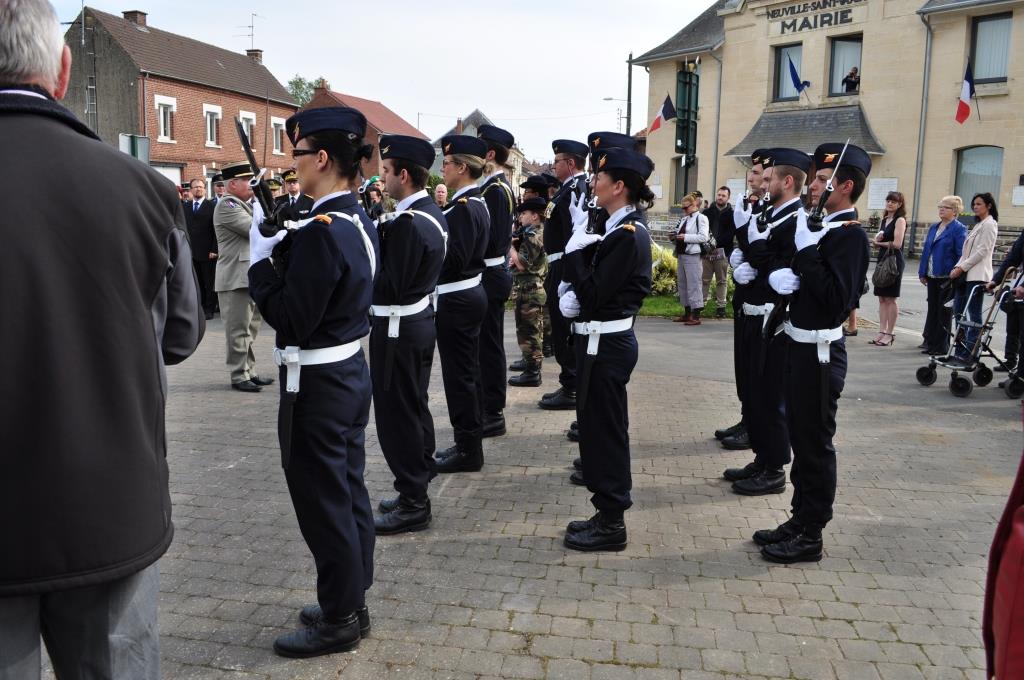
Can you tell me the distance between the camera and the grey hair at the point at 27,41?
1904 millimetres

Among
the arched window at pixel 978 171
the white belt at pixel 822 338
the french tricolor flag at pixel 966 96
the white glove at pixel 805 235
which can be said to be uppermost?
the french tricolor flag at pixel 966 96

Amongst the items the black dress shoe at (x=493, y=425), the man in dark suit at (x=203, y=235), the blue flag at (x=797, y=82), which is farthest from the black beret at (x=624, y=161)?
the blue flag at (x=797, y=82)

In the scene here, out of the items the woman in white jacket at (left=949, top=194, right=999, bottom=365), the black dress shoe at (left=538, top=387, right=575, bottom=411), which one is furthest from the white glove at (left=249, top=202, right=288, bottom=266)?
the woman in white jacket at (left=949, top=194, right=999, bottom=365)

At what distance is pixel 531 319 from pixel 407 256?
14.5ft

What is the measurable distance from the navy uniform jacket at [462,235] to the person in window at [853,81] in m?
26.5

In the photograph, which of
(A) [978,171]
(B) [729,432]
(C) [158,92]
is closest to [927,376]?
(B) [729,432]

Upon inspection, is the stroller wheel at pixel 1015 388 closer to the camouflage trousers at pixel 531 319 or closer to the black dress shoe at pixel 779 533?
the camouflage trousers at pixel 531 319

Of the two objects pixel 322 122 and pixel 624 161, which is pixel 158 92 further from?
pixel 322 122

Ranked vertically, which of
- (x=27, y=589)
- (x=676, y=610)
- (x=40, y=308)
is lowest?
(x=676, y=610)

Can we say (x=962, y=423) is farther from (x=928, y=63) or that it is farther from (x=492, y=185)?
(x=928, y=63)

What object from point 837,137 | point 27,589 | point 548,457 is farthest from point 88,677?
point 837,137

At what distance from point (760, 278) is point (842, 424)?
2.34 meters

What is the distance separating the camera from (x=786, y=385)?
4.71 m

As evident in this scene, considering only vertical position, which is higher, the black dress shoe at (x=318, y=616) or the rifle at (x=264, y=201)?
the rifle at (x=264, y=201)
